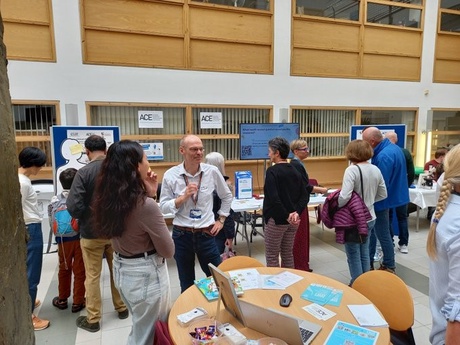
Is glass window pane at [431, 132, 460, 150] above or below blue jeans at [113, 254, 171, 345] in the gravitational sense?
above

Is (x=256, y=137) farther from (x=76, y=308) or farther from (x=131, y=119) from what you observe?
(x=76, y=308)

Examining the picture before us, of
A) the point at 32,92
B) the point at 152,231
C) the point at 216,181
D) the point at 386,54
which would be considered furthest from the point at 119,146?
the point at 386,54

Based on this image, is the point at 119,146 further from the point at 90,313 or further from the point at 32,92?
the point at 32,92

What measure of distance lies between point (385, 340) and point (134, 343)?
1257mm

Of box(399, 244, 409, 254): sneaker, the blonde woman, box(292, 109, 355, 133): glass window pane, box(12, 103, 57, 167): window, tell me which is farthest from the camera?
box(292, 109, 355, 133): glass window pane

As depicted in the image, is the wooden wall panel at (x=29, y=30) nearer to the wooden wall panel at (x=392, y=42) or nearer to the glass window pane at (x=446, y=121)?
the wooden wall panel at (x=392, y=42)

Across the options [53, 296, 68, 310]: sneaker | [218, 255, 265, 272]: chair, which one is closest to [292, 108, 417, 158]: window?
[218, 255, 265, 272]: chair

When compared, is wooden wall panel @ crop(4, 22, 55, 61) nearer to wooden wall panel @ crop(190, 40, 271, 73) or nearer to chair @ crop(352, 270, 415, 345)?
wooden wall panel @ crop(190, 40, 271, 73)

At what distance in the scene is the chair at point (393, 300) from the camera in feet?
5.19

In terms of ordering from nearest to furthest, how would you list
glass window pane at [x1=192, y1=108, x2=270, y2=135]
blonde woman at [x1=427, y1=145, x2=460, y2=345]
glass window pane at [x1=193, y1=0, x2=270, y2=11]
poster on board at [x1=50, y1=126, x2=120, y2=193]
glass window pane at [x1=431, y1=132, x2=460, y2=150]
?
blonde woman at [x1=427, y1=145, x2=460, y2=345] < poster on board at [x1=50, y1=126, x2=120, y2=193] < glass window pane at [x1=193, y1=0, x2=270, y2=11] < glass window pane at [x1=192, y1=108, x2=270, y2=135] < glass window pane at [x1=431, y1=132, x2=460, y2=150]

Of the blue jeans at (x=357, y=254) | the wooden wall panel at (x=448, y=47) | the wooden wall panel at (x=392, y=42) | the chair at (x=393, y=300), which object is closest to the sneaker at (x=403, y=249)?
the blue jeans at (x=357, y=254)

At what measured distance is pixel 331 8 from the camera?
6426mm

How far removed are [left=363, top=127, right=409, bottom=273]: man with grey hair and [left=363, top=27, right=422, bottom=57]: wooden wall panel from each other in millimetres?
4221

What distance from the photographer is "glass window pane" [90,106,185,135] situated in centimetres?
534
